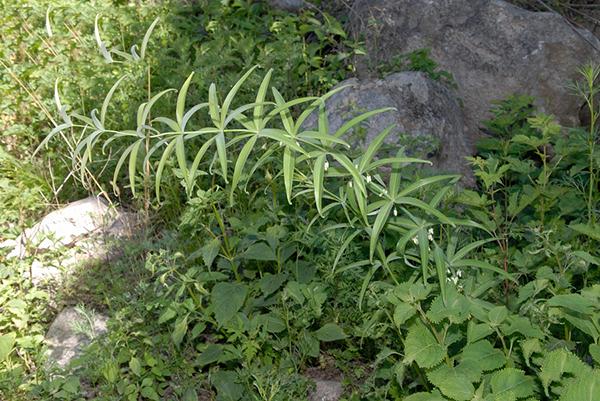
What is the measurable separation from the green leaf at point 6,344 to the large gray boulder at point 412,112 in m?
2.06

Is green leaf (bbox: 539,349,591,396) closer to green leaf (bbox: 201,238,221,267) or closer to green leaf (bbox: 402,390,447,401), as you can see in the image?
green leaf (bbox: 402,390,447,401)

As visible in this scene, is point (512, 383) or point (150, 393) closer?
point (512, 383)

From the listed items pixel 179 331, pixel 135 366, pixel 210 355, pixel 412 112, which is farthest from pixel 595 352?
pixel 412 112

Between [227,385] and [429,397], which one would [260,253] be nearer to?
[227,385]

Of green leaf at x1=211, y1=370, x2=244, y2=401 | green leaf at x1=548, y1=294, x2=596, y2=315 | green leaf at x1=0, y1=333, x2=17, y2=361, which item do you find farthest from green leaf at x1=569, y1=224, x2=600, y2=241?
green leaf at x1=0, y1=333, x2=17, y2=361

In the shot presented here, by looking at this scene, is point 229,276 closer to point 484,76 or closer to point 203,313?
point 203,313

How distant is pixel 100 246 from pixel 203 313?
110cm

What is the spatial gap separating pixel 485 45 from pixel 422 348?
3436 mm

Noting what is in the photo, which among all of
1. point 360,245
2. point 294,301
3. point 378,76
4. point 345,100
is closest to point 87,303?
point 294,301

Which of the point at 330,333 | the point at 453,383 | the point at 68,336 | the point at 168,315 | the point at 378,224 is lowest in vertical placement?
the point at 68,336

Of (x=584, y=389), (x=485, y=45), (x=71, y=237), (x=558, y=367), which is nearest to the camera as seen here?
(x=584, y=389)

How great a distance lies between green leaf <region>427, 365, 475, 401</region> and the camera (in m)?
2.53

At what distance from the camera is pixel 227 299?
3570 mm

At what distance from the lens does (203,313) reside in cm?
372
